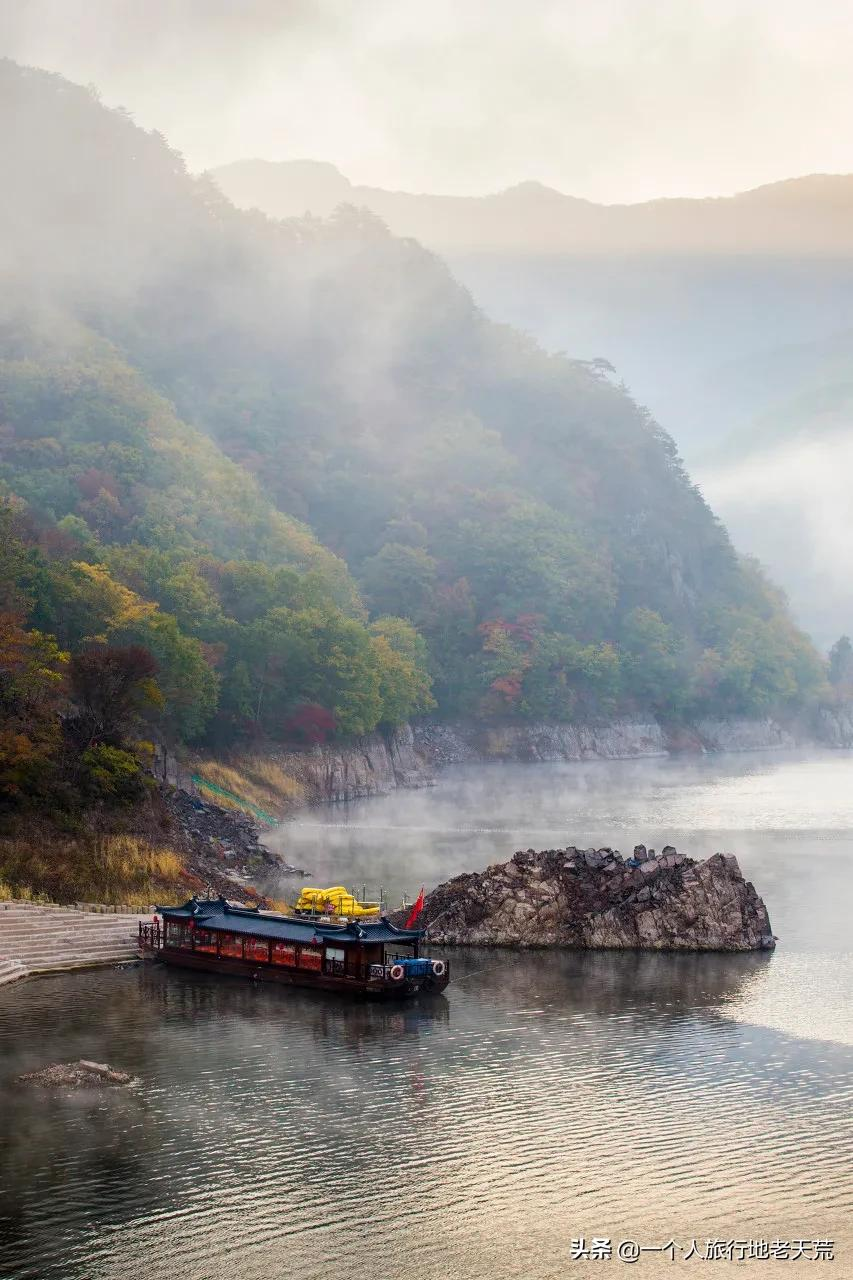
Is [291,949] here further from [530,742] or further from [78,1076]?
[530,742]

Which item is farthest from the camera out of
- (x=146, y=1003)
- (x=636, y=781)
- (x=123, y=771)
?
(x=636, y=781)

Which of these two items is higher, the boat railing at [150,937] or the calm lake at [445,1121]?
the boat railing at [150,937]

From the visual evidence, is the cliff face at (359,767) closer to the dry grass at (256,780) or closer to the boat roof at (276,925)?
the dry grass at (256,780)

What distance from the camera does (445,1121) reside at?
3412cm

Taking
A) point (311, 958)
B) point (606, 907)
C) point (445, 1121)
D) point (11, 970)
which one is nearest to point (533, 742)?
point (606, 907)

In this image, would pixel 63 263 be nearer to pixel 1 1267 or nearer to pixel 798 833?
pixel 798 833

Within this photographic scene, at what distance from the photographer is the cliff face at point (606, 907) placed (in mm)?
56406

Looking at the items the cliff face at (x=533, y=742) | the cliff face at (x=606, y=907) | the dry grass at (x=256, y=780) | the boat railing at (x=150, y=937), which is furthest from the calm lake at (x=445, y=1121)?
the cliff face at (x=533, y=742)

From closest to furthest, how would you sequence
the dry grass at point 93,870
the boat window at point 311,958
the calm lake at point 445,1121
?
1. the calm lake at point 445,1121
2. the boat window at point 311,958
3. the dry grass at point 93,870

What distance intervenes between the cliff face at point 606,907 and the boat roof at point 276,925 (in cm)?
675

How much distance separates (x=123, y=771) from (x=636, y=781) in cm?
9061

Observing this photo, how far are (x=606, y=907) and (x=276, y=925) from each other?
1463 cm

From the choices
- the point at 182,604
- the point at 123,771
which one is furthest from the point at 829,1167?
the point at 182,604

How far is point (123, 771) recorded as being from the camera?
208 ft
